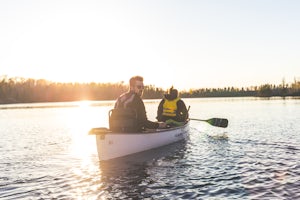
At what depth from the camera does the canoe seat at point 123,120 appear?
14555 mm

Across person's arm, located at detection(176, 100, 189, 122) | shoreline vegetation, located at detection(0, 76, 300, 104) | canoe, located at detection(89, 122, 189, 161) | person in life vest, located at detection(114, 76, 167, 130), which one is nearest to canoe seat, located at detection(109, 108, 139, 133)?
person in life vest, located at detection(114, 76, 167, 130)

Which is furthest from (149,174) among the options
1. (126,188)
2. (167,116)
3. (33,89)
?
(33,89)

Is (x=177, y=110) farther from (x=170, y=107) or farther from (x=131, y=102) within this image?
(x=131, y=102)

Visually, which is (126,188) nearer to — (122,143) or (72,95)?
(122,143)

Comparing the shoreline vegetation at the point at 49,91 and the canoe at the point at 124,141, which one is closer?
the canoe at the point at 124,141

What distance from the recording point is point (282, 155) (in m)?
15.2

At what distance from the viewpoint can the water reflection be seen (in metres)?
10.2

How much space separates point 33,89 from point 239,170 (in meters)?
172

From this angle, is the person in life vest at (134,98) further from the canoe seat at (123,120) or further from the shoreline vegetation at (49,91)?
the shoreline vegetation at (49,91)

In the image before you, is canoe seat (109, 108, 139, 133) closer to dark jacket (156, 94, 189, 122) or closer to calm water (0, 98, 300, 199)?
calm water (0, 98, 300, 199)

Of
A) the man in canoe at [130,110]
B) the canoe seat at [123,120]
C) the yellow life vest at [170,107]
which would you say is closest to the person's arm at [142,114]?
the man in canoe at [130,110]

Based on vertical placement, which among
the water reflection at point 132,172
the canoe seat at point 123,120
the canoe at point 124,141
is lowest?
the water reflection at point 132,172

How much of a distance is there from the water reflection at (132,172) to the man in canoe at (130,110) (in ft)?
4.68

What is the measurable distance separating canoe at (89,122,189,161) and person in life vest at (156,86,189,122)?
2.44m
